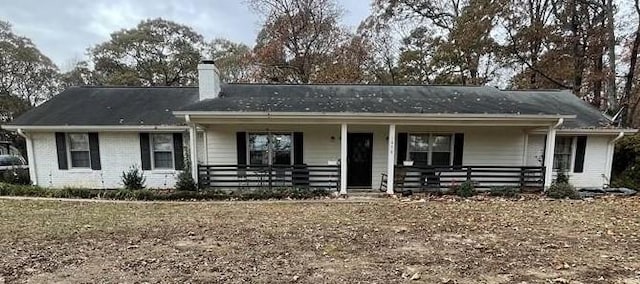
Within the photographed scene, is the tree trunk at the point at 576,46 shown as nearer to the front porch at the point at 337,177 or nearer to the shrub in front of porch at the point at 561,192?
the front porch at the point at 337,177

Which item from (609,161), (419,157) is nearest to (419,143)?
(419,157)

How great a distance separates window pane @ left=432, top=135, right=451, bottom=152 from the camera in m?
10.9

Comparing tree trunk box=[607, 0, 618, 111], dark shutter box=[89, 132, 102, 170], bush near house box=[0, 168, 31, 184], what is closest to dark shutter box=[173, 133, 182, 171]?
dark shutter box=[89, 132, 102, 170]

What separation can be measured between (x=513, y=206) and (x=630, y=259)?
3.82 metres

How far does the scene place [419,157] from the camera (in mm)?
10875

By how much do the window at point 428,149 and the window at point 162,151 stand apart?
7397 millimetres

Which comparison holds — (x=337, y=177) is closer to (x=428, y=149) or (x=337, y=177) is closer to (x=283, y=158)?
(x=283, y=158)

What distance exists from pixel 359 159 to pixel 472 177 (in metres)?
3.36

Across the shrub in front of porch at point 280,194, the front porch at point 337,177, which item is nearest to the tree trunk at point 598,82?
the front porch at point 337,177

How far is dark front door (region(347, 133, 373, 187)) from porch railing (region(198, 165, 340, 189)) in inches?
31.7

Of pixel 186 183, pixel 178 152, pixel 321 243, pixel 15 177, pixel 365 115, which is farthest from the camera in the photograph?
pixel 15 177

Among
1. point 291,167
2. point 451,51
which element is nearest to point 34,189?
point 291,167

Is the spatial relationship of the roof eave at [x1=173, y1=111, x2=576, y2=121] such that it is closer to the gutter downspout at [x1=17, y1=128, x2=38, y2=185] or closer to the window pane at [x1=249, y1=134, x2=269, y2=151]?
the window pane at [x1=249, y1=134, x2=269, y2=151]

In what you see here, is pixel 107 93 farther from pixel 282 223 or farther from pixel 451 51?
pixel 451 51
